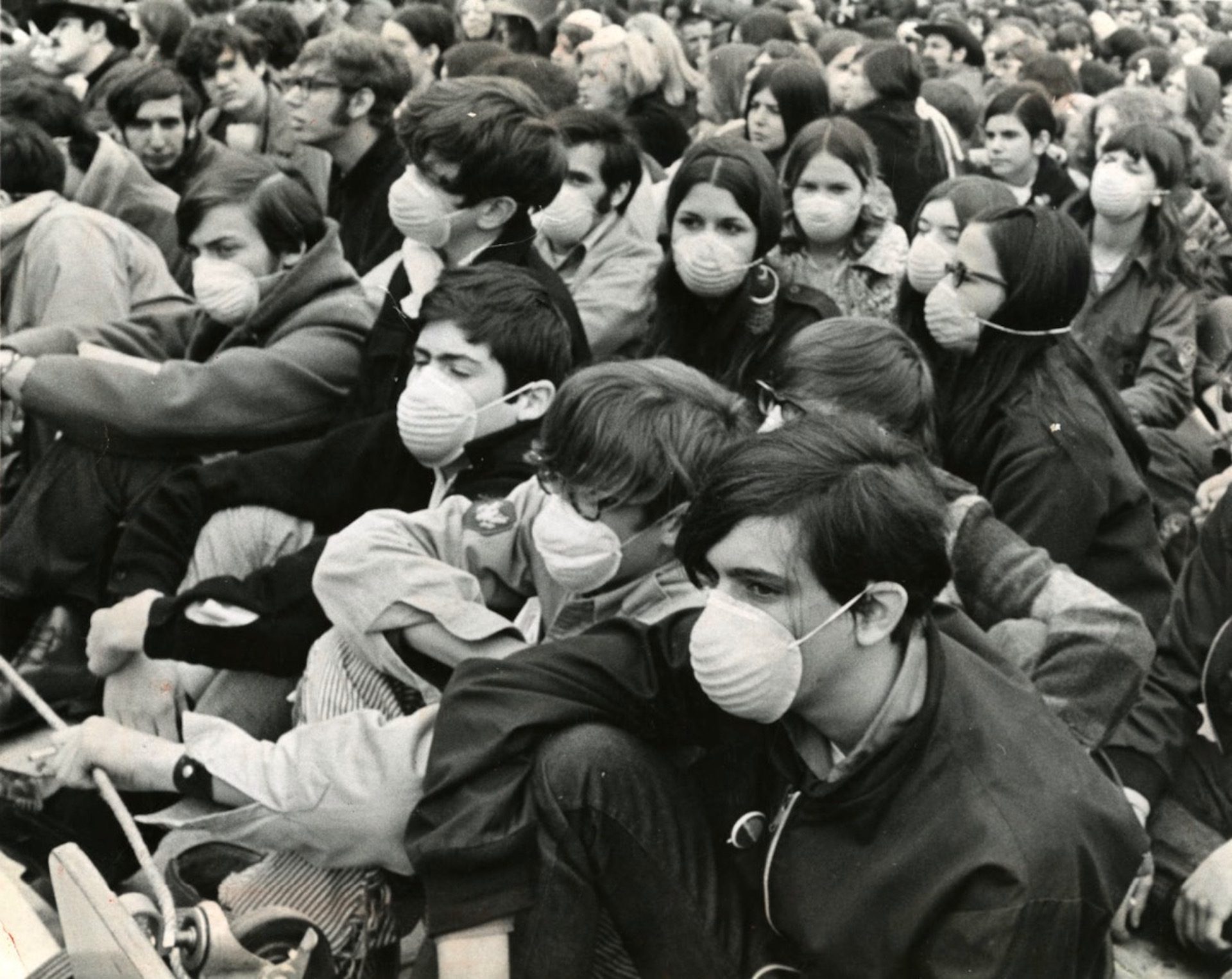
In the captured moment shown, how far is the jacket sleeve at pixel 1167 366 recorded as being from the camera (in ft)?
17.9

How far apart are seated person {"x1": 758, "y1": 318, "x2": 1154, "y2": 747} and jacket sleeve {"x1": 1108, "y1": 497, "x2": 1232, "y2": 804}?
180mm

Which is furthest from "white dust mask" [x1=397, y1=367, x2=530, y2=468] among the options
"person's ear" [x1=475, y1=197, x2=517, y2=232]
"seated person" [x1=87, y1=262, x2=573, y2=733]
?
"person's ear" [x1=475, y1=197, x2=517, y2=232]

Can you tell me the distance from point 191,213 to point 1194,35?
12.5m

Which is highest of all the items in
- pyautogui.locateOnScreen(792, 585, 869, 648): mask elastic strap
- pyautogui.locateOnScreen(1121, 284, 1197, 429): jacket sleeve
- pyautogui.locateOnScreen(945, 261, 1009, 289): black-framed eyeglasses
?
pyautogui.locateOnScreen(792, 585, 869, 648): mask elastic strap

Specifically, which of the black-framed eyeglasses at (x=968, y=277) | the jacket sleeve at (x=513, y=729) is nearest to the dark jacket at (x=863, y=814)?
the jacket sleeve at (x=513, y=729)

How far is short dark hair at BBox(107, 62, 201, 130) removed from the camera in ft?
21.2

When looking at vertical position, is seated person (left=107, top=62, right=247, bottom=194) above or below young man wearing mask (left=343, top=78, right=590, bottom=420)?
below

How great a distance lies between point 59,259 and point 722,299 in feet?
6.17

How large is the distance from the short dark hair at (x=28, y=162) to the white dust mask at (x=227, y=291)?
1.09 metres

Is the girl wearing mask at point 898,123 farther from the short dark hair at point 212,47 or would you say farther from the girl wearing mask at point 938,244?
the short dark hair at point 212,47

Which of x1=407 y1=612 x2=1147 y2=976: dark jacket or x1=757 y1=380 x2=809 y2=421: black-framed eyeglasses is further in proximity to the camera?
x1=757 y1=380 x2=809 y2=421: black-framed eyeglasses

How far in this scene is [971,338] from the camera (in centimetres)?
404

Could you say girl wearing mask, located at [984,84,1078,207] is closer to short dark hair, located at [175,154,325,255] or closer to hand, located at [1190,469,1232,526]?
hand, located at [1190,469,1232,526]

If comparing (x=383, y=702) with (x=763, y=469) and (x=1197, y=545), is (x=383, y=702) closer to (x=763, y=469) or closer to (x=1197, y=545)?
(x=763, y=469)
